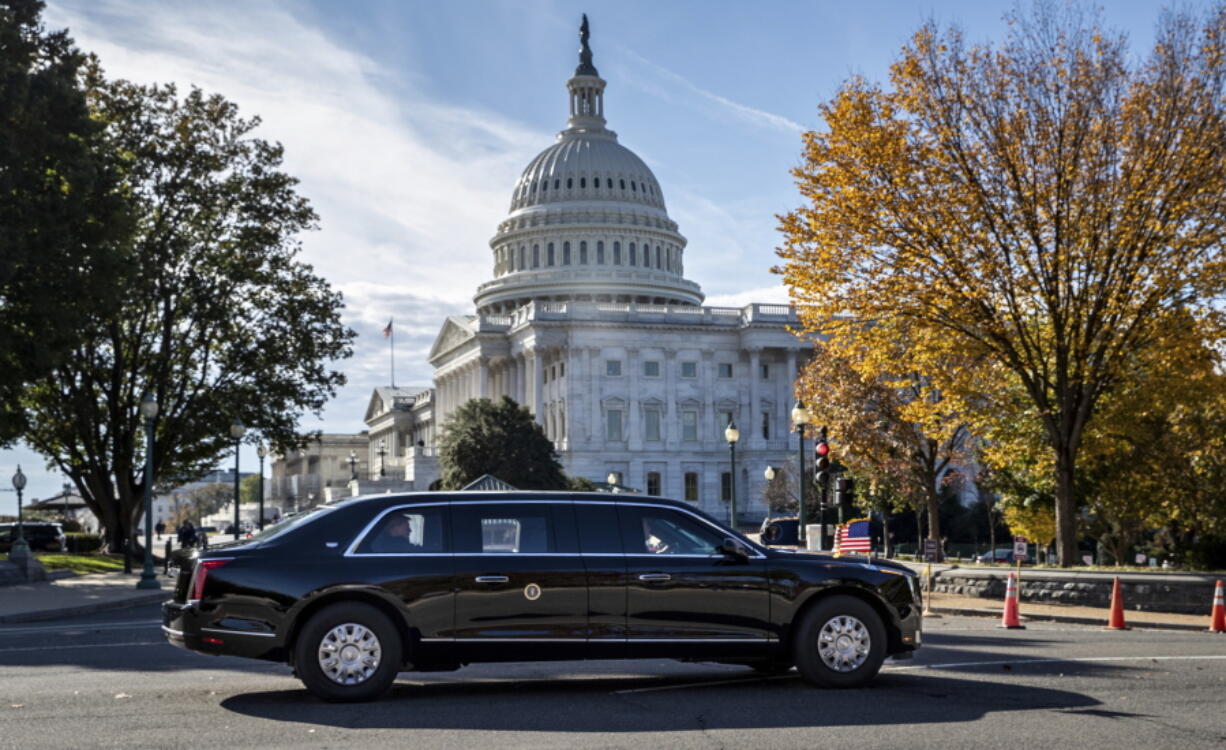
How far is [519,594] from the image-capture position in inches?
470

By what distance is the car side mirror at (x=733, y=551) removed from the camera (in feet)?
40.4

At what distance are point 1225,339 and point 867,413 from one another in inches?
862

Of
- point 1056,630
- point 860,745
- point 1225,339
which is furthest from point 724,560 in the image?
point 1225,339

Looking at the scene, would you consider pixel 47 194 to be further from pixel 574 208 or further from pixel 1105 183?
pixel 574 208

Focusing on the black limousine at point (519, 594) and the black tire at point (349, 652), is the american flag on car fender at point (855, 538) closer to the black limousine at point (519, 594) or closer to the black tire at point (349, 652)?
the black limousine at point (519, 594)

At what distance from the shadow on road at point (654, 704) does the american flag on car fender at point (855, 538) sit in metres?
15.5

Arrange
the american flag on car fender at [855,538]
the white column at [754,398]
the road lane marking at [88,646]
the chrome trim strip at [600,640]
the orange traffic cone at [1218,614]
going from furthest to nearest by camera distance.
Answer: the white column at [754,398], the american flag on car fender at [855,538], the orange traffic cone at [1218,614], the road lane marking at [88,646], the chrome trim strip at [600,640]

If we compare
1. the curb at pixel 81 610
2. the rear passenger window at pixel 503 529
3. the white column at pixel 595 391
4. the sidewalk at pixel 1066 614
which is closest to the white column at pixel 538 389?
the white column at pixel 595 391

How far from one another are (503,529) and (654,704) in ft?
6.44

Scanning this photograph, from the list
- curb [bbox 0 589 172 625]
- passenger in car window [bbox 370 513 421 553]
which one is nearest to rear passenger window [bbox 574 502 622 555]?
passenger in car window [bbox 370 513 421 553]

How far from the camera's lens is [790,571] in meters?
12.5

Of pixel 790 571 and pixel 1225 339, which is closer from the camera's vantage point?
pixel 790 571

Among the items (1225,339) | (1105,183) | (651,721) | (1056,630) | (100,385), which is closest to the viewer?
(651,721)

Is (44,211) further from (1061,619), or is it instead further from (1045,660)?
(1045,660)
